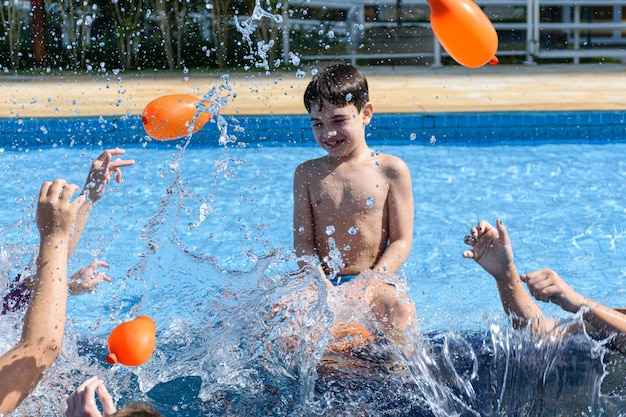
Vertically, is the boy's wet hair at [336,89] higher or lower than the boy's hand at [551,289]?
higher

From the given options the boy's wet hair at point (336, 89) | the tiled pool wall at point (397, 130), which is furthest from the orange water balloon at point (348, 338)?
the tiled pool wall at point (397, 130)

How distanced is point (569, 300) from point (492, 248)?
0.29m

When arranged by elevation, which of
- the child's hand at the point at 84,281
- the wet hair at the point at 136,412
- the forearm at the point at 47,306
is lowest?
the child's hand at the point at 84,281

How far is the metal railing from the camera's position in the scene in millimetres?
10719

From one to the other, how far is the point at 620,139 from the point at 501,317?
454 cm

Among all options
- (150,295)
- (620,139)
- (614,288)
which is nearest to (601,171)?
(620,139)

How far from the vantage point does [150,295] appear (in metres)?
3.84

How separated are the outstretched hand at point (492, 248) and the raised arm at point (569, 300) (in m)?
0.14

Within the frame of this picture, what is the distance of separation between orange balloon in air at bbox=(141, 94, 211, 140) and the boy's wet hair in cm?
76

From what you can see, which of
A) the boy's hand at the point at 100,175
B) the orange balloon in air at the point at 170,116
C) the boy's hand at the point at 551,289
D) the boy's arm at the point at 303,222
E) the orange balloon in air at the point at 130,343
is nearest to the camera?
→ the orange balloon in air at the point at 130,343

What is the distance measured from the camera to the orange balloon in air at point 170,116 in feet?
13.0

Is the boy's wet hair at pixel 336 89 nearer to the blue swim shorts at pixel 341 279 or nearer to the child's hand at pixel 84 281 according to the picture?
the blue swim shorts at pixel 341 279

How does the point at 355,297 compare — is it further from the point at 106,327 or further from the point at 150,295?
the point at 106,327

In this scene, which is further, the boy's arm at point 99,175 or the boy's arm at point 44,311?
the boy's arm at point 99,175
